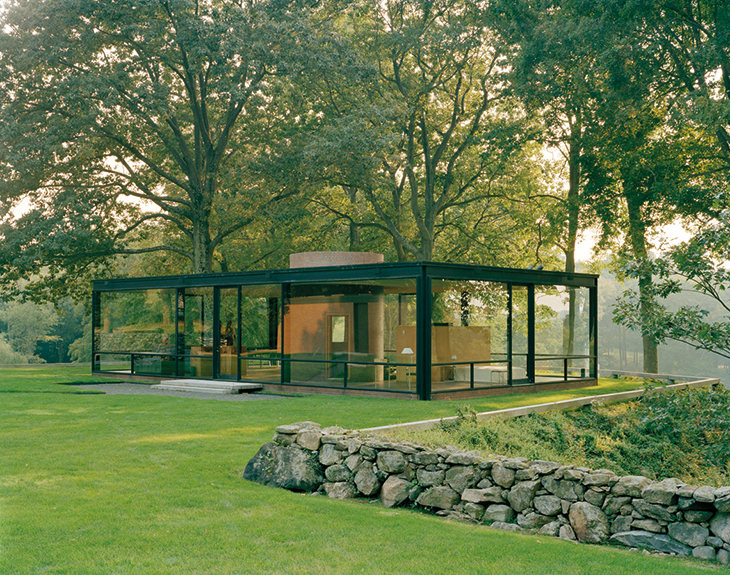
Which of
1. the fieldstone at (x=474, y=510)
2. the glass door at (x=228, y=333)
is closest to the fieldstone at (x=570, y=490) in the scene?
the fieldstone at (x=474, y=510)

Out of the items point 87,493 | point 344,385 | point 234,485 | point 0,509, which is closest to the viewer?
point 0,509

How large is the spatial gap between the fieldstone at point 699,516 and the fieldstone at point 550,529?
3.84 ft

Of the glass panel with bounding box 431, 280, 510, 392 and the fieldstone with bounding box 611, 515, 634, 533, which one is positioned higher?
the glass panel with bounding box 431, 280, 510, 392

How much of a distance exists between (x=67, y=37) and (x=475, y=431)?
21558 millimetres

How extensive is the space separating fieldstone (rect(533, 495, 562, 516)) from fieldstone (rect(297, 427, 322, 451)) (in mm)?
2631

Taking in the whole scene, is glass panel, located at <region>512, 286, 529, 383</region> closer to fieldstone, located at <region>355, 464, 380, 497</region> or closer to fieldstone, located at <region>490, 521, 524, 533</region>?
fieldstone, located at <region>355, 464, 380, 497</region>

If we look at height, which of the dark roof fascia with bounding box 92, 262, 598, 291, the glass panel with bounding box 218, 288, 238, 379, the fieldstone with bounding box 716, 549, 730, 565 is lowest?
the fieldstone with bounding box 716, 549, 730, 565

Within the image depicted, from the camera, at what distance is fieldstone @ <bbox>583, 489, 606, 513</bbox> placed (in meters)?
6.48

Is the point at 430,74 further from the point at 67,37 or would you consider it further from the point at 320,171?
the point at 67,37

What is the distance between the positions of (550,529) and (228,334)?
1433cm

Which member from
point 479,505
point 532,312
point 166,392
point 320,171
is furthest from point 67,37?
point 479,505

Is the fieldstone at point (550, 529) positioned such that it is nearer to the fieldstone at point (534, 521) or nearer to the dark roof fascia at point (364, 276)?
the fieldstone at point (534, 521)

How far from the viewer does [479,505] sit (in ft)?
23.0

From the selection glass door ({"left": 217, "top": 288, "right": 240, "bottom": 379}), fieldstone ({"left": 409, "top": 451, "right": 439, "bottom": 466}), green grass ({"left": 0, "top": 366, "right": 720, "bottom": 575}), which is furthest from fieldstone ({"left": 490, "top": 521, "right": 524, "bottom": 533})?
glass door ({"left": 217, "top": 288, "right": 240, "bottom": 379})
